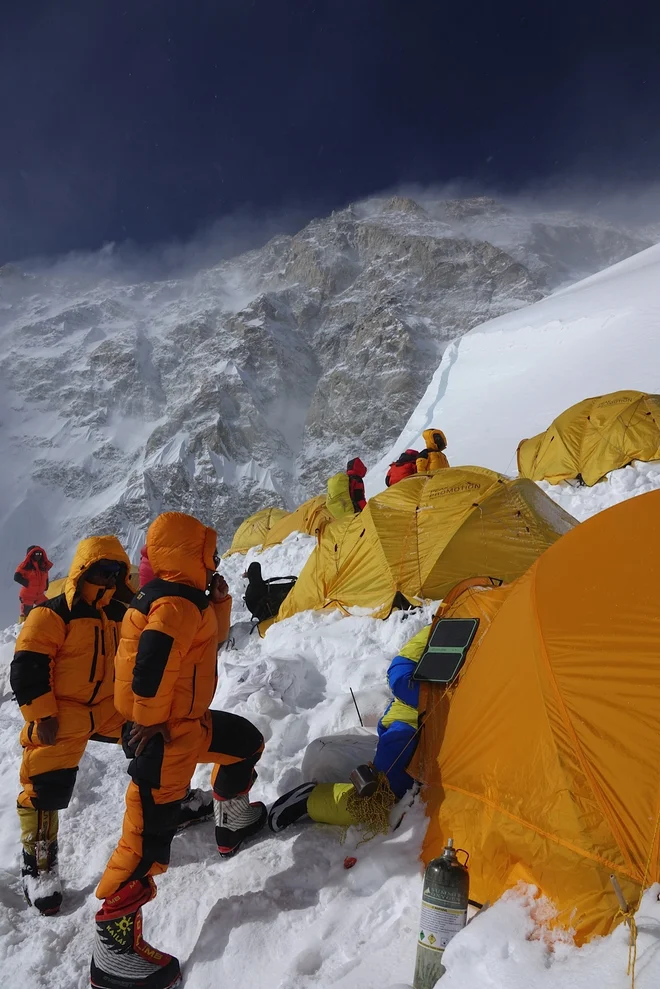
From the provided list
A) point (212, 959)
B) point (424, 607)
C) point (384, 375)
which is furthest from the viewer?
point (384, 375)

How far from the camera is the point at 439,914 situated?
225cm

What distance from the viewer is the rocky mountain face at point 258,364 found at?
107125 millimetres

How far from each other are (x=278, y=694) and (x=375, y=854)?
213cm

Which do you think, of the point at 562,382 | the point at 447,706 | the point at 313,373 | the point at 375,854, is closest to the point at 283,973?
the point at 375,854

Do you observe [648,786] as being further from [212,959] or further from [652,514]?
[212,959]

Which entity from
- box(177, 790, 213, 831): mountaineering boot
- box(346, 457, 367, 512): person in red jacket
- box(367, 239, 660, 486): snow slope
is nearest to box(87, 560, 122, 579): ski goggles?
box(177, 790, 213, 831): mountaineering boot

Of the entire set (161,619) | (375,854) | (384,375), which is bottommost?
(384,375)

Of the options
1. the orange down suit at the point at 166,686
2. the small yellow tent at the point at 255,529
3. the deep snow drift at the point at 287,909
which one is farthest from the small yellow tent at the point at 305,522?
the orange down suit at the point at 166,686

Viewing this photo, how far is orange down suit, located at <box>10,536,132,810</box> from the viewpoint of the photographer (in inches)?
133

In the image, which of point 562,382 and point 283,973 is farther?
point 562,382

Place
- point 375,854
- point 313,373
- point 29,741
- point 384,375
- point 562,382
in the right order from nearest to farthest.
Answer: point 375,854 < point 29,741 < point 562,382 < point 384,375 < point 313,373

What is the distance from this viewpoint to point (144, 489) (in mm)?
103812

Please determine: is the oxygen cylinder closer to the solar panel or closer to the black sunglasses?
the solar panel

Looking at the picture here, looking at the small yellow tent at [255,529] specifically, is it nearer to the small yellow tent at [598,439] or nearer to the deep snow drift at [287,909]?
the small yellow tent at [598,439]
